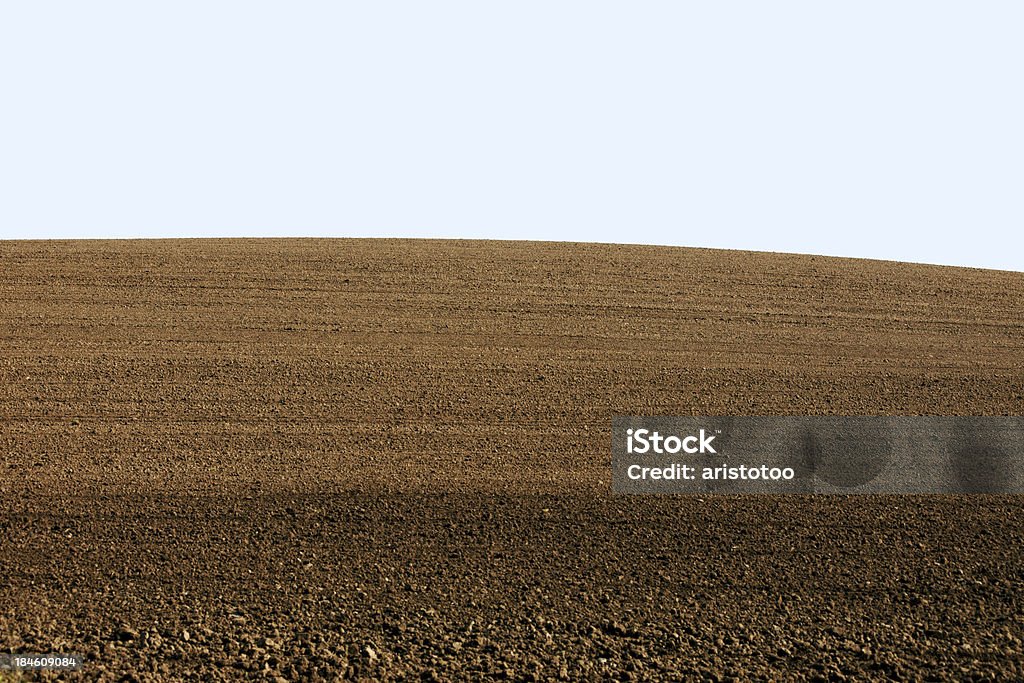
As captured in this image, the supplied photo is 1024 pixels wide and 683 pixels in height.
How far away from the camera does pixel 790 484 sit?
7883 millimetres

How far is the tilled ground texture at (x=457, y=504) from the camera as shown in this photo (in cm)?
559

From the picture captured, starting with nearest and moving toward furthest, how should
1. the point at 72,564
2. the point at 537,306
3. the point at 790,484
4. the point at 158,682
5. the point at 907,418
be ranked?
the point at 158,682 → the point at 72,564 → the point at 790,484 → the point at 907,418 → the point at 537,306

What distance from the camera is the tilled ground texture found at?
559 centimetres

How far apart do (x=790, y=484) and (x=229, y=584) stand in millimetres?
4478

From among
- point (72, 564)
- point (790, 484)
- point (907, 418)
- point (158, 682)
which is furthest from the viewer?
point (907, 418)

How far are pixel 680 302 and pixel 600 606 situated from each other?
30.2ft

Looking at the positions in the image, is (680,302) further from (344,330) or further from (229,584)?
(229,584)

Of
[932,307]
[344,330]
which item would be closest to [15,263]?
[344,330]

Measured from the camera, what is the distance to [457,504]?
7332mm

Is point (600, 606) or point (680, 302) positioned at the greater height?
point (680, 302)

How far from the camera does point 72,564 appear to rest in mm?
6387

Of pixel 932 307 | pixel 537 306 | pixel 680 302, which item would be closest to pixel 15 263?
pixel 537 306

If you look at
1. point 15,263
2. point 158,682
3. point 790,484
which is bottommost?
point 158,682

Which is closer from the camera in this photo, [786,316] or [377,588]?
[377,588]
